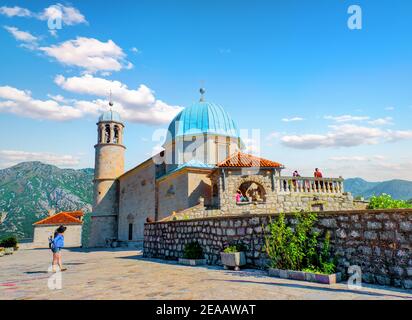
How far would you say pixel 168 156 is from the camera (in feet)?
75.5

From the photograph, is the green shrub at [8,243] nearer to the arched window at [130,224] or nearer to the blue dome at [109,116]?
the arched window at [130,224]

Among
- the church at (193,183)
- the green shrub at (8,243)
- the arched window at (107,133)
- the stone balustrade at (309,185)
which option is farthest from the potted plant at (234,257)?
the green shrub at (8,243)

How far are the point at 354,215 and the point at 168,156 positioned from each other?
61.1 ft

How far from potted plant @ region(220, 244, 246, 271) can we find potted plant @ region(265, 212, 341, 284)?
2.74 feet

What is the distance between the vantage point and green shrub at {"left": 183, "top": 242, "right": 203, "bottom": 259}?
877cm

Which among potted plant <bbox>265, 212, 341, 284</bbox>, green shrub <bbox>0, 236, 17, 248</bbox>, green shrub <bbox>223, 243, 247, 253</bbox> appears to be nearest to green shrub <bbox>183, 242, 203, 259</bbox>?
green shrub <bbox>223, 243, 247, 253</bbox>

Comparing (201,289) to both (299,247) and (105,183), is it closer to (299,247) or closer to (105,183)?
(299,247)

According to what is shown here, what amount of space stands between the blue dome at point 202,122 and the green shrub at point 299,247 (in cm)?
1584

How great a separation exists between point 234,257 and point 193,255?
6.84 ft

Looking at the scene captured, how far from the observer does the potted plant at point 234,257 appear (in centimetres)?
704

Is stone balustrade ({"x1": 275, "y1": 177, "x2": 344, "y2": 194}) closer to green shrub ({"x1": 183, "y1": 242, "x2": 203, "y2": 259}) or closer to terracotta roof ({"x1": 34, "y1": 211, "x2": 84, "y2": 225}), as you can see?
green shrub ({"x1": 183, "y1": 242, "x2": 203, "y2": 259})

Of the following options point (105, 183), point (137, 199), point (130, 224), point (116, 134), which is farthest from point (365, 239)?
point (116, 134)
